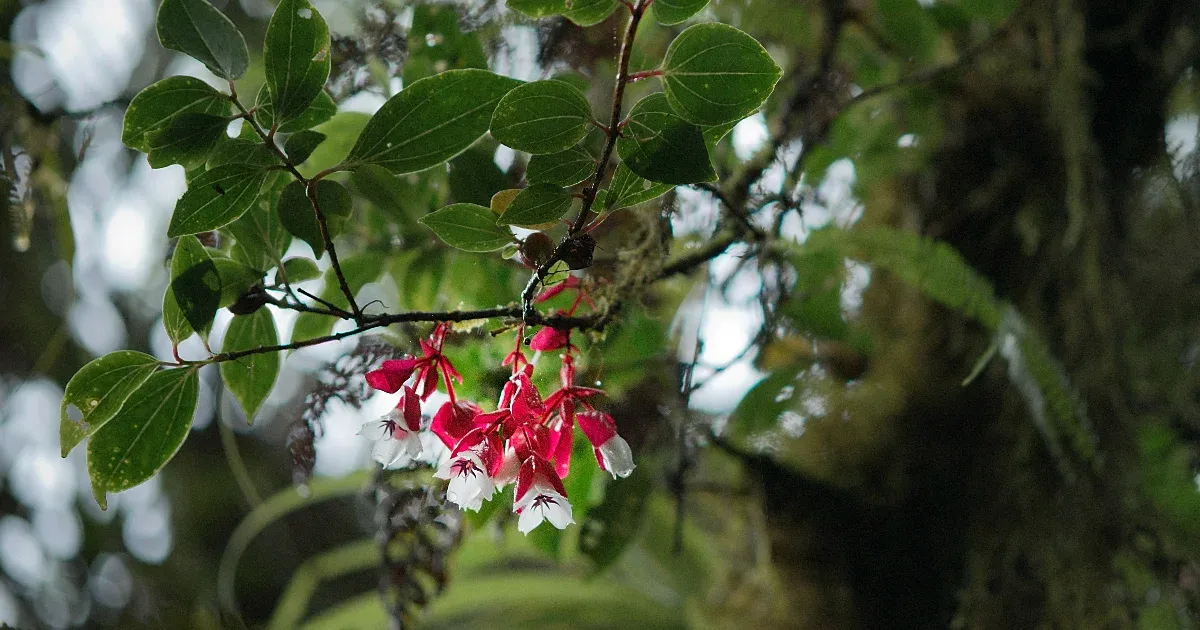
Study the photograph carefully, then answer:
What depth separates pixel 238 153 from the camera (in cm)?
35

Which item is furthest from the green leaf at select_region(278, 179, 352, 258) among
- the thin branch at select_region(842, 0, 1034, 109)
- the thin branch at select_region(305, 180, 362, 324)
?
the thin branch at select_region(842, 0, 1034, 109)

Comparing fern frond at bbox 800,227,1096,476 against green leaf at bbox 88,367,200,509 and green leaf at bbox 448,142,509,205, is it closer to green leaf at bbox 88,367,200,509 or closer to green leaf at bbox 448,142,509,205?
green leaf at bbox 448,142,509,205

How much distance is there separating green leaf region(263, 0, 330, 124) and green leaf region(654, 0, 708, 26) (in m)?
0.15

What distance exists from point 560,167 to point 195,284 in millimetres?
183

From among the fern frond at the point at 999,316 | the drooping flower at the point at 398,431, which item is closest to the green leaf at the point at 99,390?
the drooping flower at the point at 398,431

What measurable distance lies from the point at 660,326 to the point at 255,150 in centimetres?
36

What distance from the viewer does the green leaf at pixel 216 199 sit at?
344 mm

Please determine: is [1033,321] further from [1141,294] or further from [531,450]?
[531,450]

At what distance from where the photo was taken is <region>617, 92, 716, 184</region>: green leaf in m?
0.32

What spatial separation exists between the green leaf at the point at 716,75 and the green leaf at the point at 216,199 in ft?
0.63

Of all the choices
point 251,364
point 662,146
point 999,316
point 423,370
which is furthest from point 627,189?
point 999,316

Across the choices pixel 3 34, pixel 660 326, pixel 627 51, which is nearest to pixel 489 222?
pixel 627 51

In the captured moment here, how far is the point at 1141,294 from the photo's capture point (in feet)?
2.66

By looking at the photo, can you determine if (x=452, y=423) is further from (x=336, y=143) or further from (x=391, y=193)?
(x=336, y=143)
